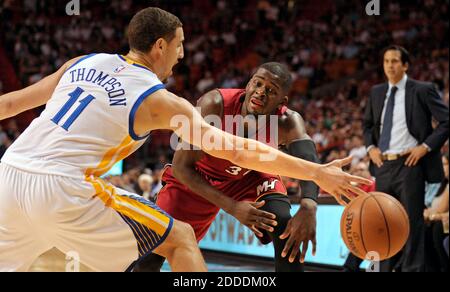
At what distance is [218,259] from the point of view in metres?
8.66

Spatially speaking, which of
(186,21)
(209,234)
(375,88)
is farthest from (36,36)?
(375,88)

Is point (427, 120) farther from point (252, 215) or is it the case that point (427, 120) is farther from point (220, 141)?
point (220, 141)

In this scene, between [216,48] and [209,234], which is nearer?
[209,234]

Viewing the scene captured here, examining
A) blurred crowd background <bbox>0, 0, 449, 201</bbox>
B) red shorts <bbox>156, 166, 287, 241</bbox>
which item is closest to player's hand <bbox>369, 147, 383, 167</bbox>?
red shorts <bbox>156, 166, 287, 241</bbox>

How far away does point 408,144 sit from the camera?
20.0 feet

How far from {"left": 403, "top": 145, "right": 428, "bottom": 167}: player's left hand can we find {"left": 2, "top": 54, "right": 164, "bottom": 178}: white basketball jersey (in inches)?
140

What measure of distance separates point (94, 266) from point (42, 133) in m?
0.63

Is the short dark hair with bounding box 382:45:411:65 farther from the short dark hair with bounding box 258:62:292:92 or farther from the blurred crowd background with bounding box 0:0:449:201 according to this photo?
the blurred crowd background with bounding box 0:0:449:201

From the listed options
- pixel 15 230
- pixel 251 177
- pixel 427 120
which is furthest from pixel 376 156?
pixel 15 230

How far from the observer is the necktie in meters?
6.13

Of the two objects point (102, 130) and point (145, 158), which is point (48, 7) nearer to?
point (145, 158)

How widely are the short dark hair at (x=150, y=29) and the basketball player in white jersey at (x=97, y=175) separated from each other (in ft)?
0.66

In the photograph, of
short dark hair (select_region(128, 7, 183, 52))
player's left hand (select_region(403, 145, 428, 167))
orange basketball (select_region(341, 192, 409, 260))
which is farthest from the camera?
player's left hand (select_region(403, 145, 428, 167))

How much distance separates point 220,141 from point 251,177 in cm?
124
